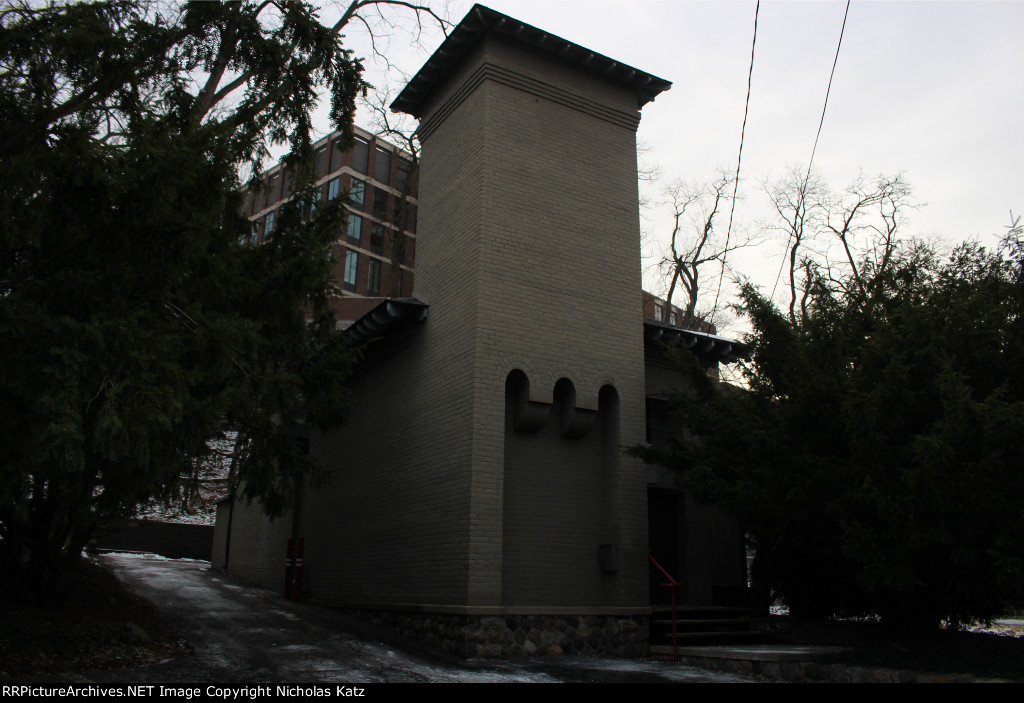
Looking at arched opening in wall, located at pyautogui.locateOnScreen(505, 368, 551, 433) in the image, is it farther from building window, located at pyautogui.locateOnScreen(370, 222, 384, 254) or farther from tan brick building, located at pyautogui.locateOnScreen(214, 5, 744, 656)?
building window, located at pyautogui.locateOnScreen(370, 222, 384, 254)

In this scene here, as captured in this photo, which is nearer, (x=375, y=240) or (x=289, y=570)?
(x=289, y=570)

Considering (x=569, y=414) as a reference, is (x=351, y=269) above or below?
above

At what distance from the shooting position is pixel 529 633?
34.2ft

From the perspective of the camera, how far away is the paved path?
8078 millimetres

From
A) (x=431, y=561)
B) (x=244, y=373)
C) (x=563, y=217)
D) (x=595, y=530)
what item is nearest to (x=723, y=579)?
(x=595, y=530)

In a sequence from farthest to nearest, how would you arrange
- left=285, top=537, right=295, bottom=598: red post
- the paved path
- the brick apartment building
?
the brick apartment building < left=285, top=537, right=295, bottom=598: red post < the paved path

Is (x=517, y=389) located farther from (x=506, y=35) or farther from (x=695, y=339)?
A: (x=506, y=35)

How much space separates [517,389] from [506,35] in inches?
223

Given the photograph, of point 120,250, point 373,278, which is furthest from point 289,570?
point 373,278

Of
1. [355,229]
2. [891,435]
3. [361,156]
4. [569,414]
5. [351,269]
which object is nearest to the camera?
[891,435]

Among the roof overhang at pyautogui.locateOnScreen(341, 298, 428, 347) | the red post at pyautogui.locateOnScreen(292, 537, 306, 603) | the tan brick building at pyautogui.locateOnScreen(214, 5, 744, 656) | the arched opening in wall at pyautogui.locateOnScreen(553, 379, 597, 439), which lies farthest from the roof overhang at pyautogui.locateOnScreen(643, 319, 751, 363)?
the red post at pyautogui.locateOnScreen(292, 537, 306, 603)

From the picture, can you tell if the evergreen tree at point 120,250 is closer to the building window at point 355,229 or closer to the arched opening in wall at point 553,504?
the arched opening in wall at point 553,504

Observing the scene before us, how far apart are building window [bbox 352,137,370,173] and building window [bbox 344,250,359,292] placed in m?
4.49

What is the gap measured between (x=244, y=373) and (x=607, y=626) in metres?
6.23
